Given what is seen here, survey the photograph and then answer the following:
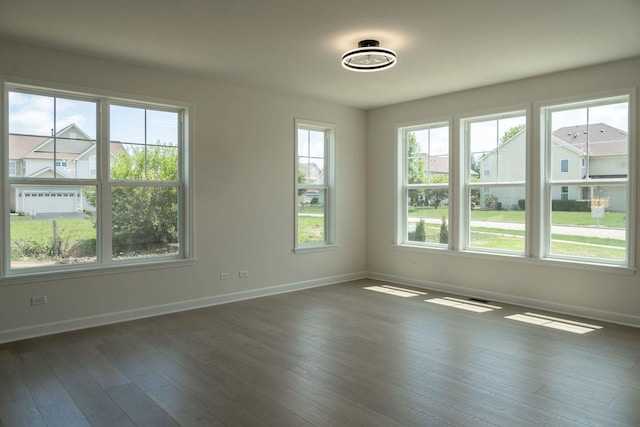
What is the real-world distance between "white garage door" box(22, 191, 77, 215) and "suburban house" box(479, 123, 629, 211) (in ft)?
17.0

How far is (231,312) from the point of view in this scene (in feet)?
16.7

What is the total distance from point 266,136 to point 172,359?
3.31 m

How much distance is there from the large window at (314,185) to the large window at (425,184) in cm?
117

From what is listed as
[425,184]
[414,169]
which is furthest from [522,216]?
[414,169]

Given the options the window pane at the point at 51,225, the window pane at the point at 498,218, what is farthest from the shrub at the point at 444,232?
the window pane at the point at 51,225

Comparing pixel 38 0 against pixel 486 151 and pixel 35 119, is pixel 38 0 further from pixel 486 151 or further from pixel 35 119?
pixel 486 151

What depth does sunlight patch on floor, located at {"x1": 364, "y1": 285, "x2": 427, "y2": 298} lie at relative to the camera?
19.8 ft

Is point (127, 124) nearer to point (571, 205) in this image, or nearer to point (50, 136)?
point (50, 136)

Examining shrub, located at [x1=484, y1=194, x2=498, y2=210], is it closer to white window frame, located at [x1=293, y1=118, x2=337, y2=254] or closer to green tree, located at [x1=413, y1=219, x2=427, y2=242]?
green tree, located at [x1=413, y1=219, x2=427, y2=242]

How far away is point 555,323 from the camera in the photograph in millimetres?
4652

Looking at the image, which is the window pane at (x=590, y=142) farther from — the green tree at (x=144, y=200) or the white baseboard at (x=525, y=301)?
the green tree at (x=144, y=200)

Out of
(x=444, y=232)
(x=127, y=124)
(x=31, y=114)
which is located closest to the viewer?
(x=31, y=114)

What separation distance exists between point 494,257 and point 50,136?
5358mm

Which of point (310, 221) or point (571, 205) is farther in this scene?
point (310, 221)
